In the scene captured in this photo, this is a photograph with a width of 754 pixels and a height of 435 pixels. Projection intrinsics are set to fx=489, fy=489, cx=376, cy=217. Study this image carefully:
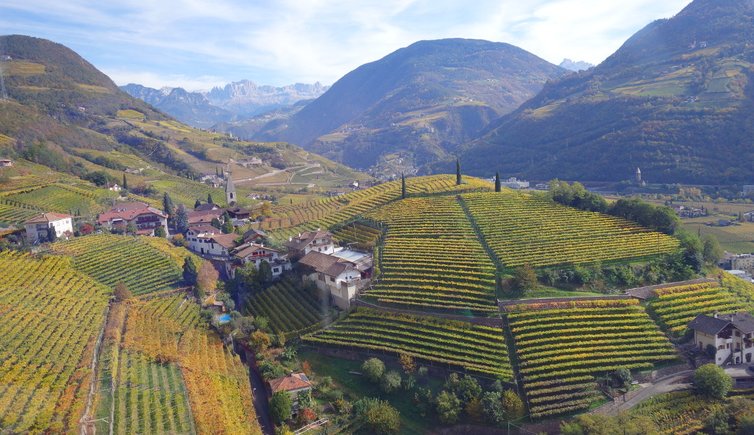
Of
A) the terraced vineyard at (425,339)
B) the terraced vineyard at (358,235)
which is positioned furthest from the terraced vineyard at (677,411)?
the terraced vineyard at (358,235)

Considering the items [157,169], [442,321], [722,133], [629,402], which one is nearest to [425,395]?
[442,321]

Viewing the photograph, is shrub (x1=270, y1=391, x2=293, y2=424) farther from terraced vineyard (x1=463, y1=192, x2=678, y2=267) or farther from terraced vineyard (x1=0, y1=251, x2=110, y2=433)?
terraced vineyard (x1=463, y1=192, x2=678, y2=267)

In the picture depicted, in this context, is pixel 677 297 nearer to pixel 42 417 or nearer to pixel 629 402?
pixel 629 402

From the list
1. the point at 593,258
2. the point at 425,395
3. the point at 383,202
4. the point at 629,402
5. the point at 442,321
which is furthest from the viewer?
the point at 383,202

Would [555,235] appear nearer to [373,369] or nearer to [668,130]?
[373,369]

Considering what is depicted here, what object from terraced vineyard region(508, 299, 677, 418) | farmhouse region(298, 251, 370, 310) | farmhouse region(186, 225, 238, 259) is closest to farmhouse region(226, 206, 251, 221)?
farmhouse region(186, 225, 238, 259)

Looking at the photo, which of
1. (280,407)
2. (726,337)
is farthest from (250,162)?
(726,337)
